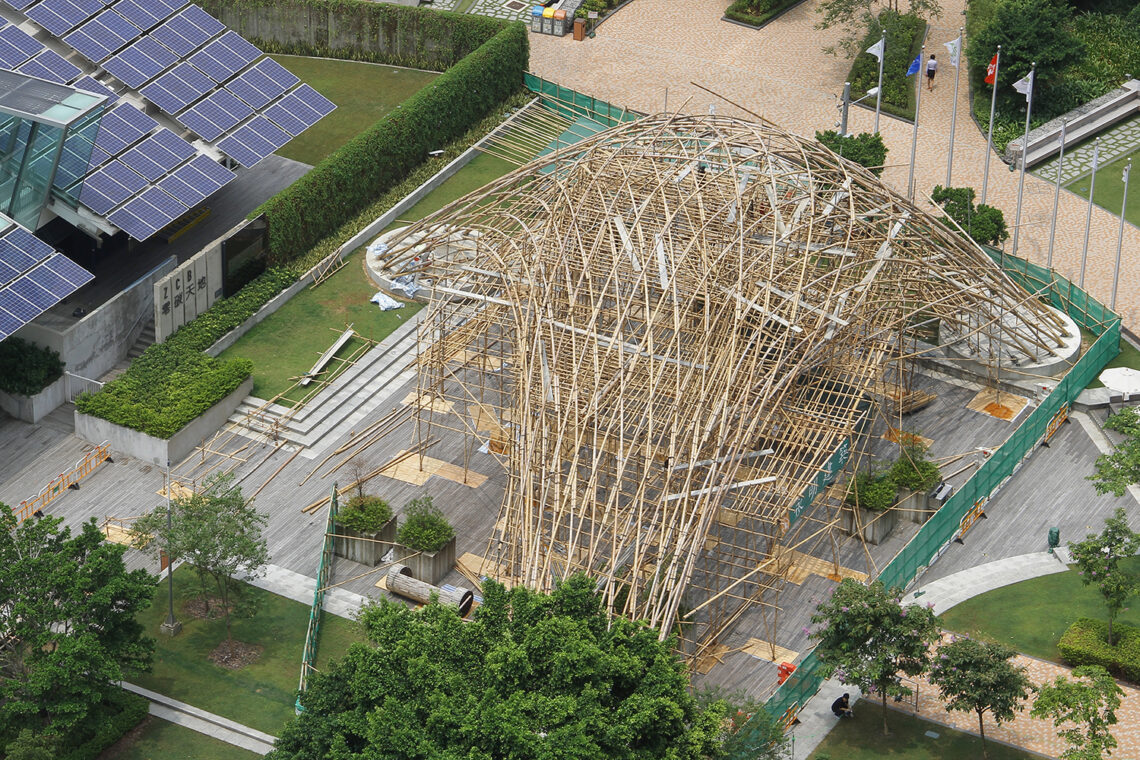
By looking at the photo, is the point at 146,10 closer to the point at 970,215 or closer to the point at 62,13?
the point at 62,13

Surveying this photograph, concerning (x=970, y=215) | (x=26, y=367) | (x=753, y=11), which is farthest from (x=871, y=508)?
(x=753, y=11)

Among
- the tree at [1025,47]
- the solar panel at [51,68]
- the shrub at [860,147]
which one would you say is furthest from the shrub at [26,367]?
the tree at [1025,47]

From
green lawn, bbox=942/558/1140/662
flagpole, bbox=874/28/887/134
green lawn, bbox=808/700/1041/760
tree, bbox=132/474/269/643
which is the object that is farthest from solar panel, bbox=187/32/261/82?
green lawn, bbox=808/700/1041/760

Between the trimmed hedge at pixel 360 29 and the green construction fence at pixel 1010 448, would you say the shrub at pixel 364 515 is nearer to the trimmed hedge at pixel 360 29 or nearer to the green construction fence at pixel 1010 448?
the green construction fence at pixel 1010 448

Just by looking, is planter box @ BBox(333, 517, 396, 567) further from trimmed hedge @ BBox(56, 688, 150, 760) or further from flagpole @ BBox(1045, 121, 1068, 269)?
flagpole @ BBox(1045, 121, 1068, 269)

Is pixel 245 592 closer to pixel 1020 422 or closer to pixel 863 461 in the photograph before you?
pixel 863 461
